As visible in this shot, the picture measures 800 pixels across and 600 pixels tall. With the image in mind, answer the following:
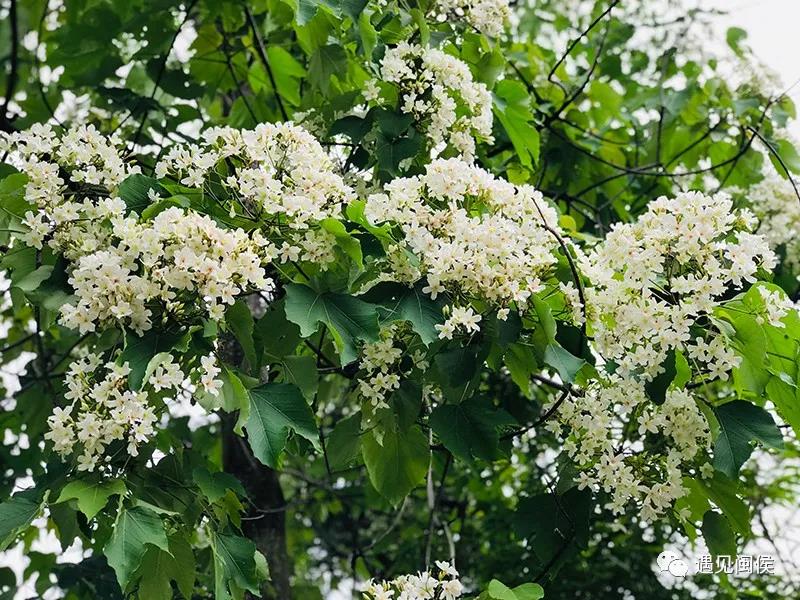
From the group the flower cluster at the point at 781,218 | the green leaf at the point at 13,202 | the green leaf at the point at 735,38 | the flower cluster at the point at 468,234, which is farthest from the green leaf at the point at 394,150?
the green leaf at the point at 735,38

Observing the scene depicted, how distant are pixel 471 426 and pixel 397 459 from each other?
20cm

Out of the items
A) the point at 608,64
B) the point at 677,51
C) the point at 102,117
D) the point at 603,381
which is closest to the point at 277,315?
the point at 603,381

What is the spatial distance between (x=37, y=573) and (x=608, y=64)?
106 inches

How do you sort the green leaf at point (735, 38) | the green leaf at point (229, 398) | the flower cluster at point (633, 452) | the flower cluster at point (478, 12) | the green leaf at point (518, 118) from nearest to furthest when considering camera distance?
1. the green leaf at point (229, 398)
2. the flower cluster at point (633, 452)
3. the flower cluster at point (478, 12)
4. the green leaf at point (518, 118)
5. the green leaf at point (735, 38)

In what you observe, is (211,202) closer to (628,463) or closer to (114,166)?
(114,166)

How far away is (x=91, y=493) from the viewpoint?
5.49 ft

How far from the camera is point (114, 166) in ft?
6.26

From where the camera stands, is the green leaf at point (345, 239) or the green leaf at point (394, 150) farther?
the green leaf at point (394, 150)

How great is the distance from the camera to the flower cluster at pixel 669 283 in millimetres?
1845

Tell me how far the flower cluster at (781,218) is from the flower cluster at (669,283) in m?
1.16

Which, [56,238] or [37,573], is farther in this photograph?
[37,573]

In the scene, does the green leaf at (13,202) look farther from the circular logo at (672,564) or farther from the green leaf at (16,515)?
the circular logo at (672,564)

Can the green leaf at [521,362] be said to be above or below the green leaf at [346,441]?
above

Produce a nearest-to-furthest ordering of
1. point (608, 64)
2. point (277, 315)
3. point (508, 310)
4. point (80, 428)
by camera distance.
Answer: point (80, 428) < point (508, 310) < point (277, 315) < point (608, 64)
